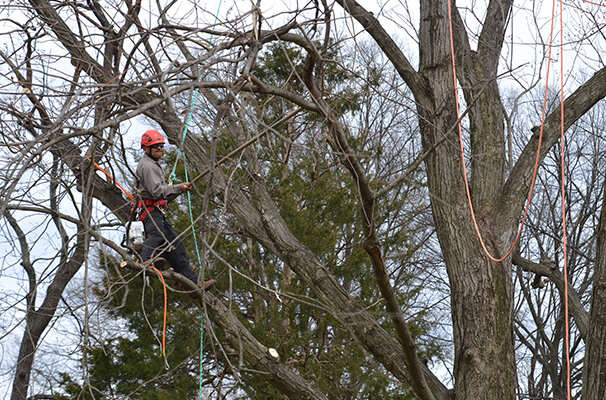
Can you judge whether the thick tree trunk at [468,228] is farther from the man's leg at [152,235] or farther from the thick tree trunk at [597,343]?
the man's leg at [152,235]

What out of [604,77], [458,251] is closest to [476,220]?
[458,251]

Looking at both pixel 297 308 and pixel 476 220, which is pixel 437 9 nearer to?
pixel 476 220

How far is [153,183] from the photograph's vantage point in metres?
5.17

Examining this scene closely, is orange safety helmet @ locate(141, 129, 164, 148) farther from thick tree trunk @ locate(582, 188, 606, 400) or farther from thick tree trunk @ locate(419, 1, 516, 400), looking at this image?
thick tree trunk @ locate(582, 188, 606, 400)

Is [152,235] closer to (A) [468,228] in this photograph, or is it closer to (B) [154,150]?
(B) [154,150]

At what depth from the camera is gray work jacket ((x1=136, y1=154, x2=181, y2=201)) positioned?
199 inches

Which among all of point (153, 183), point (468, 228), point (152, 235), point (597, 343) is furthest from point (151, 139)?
point (597, 343)

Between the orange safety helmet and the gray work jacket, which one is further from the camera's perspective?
the orange safety helmet

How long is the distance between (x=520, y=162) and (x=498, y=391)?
1722 mm

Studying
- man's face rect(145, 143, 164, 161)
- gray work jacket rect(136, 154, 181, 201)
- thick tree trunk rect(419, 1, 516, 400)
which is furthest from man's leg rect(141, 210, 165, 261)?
thick tree trunk rect(419, 1, 516, 400)

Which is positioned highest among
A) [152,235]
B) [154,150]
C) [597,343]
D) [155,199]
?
[154,150]

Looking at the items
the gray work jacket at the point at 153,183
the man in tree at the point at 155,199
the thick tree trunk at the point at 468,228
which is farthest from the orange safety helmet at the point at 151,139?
the thick tree trunk at the point at 468,228

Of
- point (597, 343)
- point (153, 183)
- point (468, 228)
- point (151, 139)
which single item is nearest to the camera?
point (597, 343)

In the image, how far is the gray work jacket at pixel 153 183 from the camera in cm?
506
